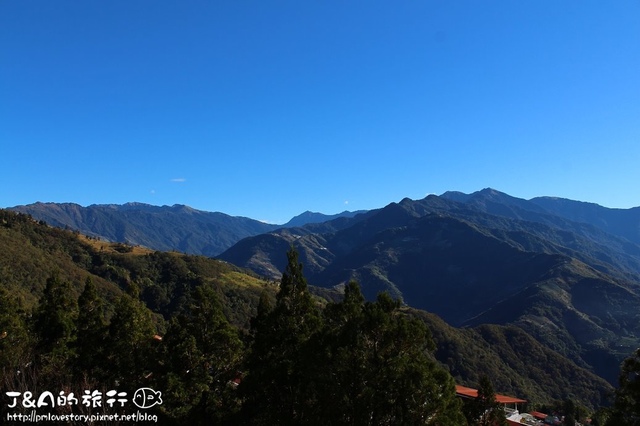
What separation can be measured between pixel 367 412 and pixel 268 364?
5.83m

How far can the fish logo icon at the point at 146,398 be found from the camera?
70.3ft

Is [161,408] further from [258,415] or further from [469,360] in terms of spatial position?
[469,360]

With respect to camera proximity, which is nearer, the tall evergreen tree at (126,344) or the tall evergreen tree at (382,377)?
the tall evergreen tree at (382,377)

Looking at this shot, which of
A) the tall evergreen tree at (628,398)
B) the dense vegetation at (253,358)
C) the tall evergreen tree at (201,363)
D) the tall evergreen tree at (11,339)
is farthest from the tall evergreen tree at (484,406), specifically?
the tall evergreen tree at (11,339)

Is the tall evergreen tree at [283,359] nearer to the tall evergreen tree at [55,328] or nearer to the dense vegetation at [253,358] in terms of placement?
the dense vegetation at [253,358]

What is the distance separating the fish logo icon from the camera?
21.4 metres

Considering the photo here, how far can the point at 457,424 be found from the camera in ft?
58.0

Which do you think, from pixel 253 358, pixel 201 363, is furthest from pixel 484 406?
pixel 201 363

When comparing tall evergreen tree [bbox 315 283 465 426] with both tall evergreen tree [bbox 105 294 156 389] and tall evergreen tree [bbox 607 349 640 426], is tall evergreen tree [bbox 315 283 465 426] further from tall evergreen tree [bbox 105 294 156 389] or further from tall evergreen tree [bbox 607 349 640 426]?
tall evergreen tree [bbox 105 294 156 389]

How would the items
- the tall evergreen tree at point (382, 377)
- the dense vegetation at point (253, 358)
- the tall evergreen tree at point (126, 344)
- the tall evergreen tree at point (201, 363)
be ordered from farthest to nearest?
the tall evergreen tree at point (126, 344) → the tall evergreen tree at point (201, 363) → the dense vegetation at point (253, 358) → the tall evergreen tree at point (382, 377)

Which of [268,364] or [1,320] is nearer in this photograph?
[268,364]

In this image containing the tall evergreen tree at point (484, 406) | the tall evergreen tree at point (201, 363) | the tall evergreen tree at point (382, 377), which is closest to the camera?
the tall evergreen tree at point (382, 377)

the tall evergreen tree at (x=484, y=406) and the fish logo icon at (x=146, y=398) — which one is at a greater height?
the fish logo icon at (x=146, y=398)

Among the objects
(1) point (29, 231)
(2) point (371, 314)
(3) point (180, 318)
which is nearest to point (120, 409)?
(3) point (180, 318)
